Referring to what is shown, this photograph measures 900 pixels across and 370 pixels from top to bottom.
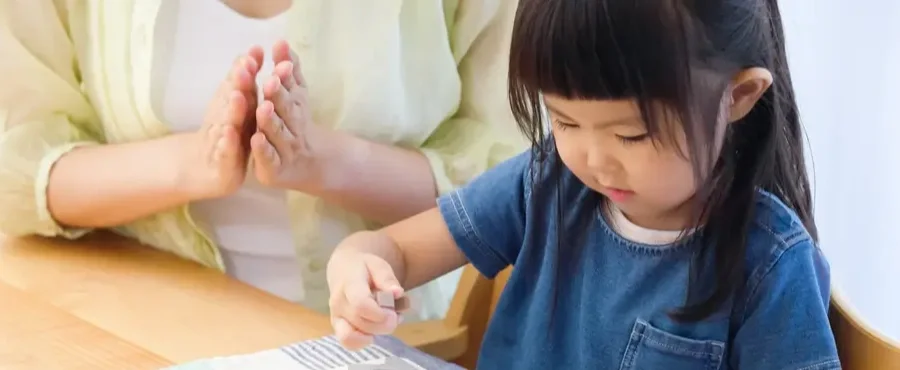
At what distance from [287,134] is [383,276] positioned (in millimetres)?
184

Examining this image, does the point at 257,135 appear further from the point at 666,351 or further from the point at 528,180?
the point at 666,351

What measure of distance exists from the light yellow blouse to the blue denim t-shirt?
159 millimetres

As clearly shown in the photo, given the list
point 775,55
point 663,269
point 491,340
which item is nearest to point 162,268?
point 491,340

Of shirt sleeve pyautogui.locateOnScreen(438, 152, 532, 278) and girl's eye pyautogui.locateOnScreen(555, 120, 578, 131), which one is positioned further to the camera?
shirt sleeve pyautogui.locateOnScreen(438, 152, 532, 278)

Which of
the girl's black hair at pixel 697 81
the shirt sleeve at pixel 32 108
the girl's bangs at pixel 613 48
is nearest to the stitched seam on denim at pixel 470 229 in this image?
the girl's black hair at pixel 697 81

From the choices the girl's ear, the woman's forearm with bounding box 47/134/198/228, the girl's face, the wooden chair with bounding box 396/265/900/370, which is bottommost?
the wooden chair with bounding box 396/265/900/370

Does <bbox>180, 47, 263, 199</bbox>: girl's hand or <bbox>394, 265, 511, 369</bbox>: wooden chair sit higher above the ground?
<bbox>180, 47, 263, 199</bbox>: girl's hand

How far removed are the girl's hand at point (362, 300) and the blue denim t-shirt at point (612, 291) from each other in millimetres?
101

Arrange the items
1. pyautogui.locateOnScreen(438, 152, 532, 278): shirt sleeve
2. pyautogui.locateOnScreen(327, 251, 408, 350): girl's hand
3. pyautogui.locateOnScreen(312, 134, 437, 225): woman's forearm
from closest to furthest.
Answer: pyautogui.locateOnScreen(327, 251, 408, 350): girl's hand < pyautogui.locateOnScreen(438, 152, 532, 278): shirt sleeve < pyautogui.locateOnScreen(312, 134, 437, 225): woman's forearm

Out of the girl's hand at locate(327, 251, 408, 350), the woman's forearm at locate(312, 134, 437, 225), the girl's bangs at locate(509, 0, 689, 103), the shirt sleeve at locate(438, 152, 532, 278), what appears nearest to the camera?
the girl's bangs at locate(509, 0, 689, 103)

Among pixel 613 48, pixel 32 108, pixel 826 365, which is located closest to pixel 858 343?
pixel 826 365

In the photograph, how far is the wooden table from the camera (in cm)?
76

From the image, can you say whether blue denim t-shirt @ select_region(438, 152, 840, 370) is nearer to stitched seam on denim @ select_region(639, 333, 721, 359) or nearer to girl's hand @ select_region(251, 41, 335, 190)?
stitched seam on denim @ select_region(639, 333, 721, 359)

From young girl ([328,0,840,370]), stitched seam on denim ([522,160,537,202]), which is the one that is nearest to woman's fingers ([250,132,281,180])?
young girl ([328,0,840,370])
